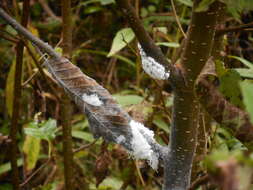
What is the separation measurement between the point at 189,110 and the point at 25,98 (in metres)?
1.09

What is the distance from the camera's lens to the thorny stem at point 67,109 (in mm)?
837

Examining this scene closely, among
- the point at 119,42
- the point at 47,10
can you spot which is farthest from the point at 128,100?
the point at 47,10

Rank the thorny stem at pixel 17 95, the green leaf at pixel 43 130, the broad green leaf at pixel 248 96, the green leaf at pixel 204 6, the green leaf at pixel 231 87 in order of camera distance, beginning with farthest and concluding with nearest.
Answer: the green leaf at pixel 43 130
the thorny stem at pixel 17 95
the green leaf at pixel 231 87
the green leaf at pixel 204 6
the broad green leaf at pixel 248 96

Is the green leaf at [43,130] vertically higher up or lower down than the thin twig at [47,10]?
lower down

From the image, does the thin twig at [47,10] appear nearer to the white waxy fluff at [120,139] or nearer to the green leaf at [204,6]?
the white waxy fluff at [120,139]

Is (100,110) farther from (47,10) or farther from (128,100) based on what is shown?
(47,10)

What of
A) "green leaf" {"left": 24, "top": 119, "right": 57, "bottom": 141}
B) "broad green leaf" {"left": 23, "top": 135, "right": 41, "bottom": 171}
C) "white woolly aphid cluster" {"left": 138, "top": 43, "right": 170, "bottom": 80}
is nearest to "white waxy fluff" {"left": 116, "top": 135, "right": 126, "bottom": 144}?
"white woolly aphid cluster" {"left": 138, "top": 43, "right": 170, "bottom": 80}

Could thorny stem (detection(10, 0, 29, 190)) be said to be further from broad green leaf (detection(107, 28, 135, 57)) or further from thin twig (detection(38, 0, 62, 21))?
thin twig (detection(38, 0, 62, 21))

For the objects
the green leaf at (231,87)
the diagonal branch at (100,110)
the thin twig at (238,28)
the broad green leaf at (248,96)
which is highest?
A: the thin twig at (238,28)

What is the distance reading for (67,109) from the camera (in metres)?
0.87

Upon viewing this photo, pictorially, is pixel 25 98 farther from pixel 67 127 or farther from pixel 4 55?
pixel 67 127

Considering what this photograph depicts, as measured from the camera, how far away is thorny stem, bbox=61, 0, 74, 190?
0.84 m

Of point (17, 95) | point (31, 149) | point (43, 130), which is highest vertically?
point (17, 95)

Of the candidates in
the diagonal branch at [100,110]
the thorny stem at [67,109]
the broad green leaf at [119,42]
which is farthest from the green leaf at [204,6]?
the broad green leaf at [119,42]
